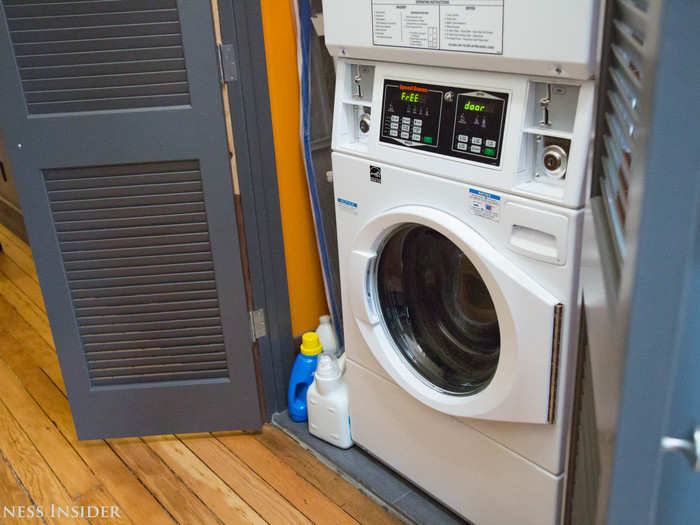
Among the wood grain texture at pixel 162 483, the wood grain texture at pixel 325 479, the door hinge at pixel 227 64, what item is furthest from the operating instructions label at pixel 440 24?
the wood grain texture at pixel 162 483

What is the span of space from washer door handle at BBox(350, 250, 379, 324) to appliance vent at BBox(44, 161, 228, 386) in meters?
0.48

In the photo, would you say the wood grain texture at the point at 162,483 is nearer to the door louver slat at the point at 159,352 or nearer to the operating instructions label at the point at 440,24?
the door louver slat at the point at 159,352

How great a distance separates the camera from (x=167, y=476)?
2.14 m

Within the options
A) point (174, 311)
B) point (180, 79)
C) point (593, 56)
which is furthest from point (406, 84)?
point (174, 311)

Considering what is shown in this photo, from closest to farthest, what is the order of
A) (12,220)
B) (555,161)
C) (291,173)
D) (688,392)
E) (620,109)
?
(688,392)
(620,109)
(555,161)
(291,173)
(12,220)

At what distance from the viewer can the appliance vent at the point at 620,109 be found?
0.77 m

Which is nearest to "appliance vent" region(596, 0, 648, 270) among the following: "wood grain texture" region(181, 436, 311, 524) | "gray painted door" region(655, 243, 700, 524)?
"gray painted door" region(655, 243, 700, 524)

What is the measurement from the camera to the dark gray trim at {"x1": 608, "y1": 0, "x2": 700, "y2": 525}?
0.52 metres

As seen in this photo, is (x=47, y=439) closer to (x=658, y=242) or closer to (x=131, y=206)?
(x=131, y=206)

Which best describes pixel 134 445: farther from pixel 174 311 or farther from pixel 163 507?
pixel 174 311

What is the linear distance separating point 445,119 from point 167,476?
4.37ft

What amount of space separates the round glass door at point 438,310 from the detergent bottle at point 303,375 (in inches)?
19.6

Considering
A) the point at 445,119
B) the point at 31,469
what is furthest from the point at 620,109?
the point at 31,469

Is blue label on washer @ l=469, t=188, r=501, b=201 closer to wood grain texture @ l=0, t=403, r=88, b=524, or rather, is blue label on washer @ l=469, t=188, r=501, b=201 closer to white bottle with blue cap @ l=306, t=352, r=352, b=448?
white bottle with blue cap @ l=306, t=352, r=352, b=448
